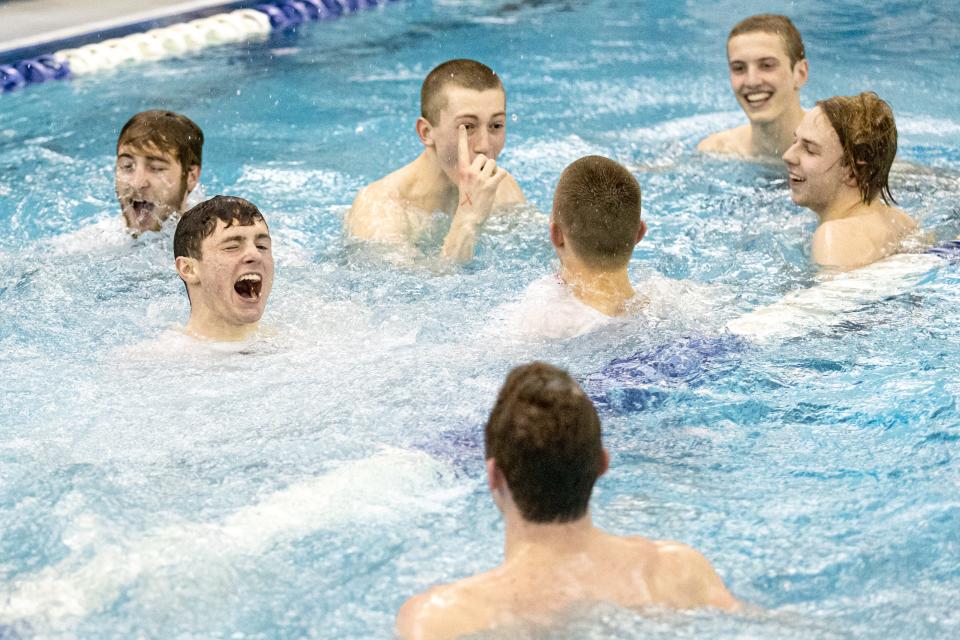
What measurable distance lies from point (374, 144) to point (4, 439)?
3.91 metres

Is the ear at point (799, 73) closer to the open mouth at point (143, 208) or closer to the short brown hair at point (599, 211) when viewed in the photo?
the short brown hair at point (599, 211)

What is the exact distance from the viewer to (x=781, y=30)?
6426 mm

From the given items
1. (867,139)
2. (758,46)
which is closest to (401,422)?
(867,139)

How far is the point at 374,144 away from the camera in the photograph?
7.44 m

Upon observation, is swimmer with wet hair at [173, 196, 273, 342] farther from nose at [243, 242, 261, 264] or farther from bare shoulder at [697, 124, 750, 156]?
bare shoulder at [697, 124, 750, 156]

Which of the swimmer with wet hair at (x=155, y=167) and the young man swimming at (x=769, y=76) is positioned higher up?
the young man swimming at (x=769, y=76)

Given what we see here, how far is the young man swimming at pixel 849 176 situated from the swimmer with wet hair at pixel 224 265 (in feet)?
7.26

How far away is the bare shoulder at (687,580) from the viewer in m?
2.60

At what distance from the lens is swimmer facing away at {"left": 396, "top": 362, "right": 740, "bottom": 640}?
7.96 feet

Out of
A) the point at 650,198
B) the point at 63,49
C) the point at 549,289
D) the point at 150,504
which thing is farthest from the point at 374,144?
the point at 150,504

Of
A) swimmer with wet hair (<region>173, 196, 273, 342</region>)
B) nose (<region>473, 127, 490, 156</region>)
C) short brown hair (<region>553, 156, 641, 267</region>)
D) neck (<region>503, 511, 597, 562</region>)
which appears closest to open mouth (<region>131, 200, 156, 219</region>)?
swimmer with wet hair (<region>173, 196, 273, 342</region>)

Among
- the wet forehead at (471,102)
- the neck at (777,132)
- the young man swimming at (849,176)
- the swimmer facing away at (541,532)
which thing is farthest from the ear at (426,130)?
the swimmer facing away at (541,532)

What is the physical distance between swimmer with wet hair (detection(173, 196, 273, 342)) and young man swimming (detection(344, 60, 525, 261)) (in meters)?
0.91

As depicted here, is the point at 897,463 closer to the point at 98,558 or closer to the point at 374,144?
the point at 98,558
